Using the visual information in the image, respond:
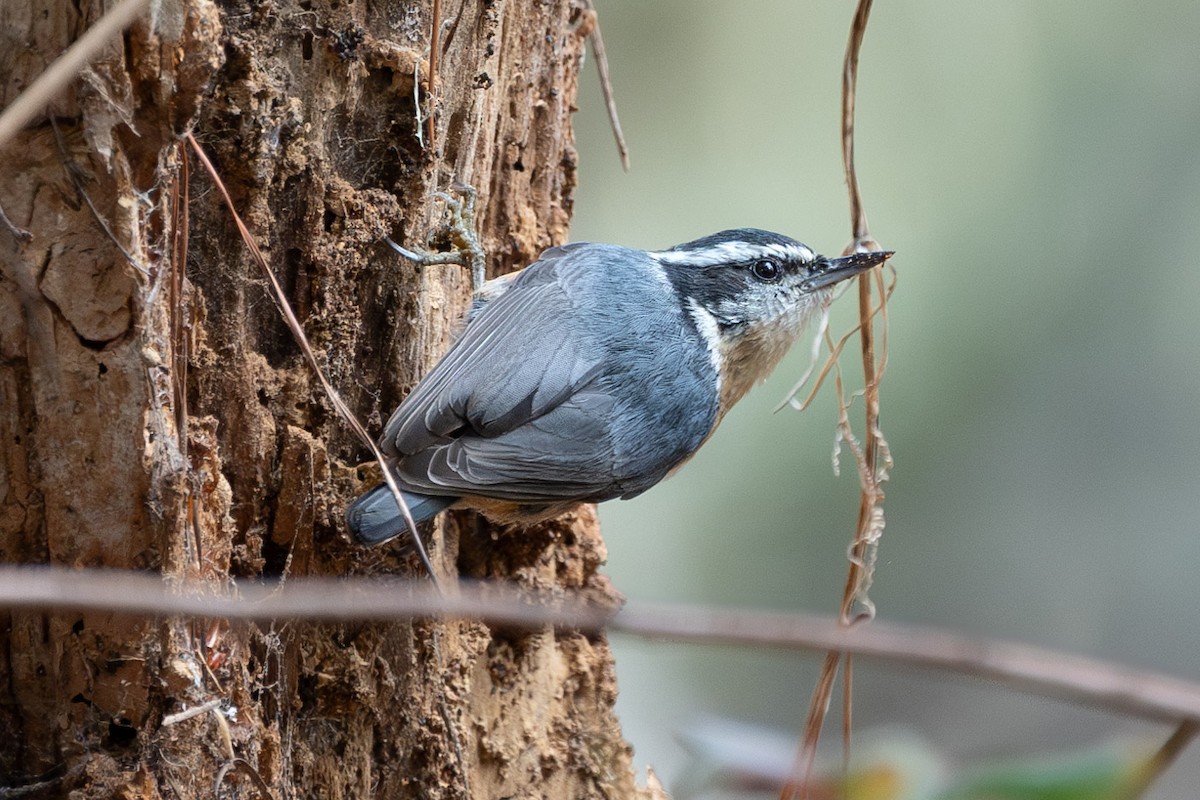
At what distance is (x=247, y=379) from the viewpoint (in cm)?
220

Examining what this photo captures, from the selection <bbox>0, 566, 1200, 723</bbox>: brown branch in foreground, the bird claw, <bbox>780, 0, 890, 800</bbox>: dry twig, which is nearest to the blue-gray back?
the bird claw

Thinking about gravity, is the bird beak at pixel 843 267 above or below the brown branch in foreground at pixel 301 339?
above

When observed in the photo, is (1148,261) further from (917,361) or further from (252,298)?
(252,298)

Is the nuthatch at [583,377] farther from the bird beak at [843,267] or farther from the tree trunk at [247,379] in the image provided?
the tree trunk at [247,379]

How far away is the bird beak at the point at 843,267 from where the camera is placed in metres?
2.75

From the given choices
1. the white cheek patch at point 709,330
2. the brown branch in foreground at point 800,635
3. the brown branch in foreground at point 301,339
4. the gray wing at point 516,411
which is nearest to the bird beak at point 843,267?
the white cheek patch at point 709,330

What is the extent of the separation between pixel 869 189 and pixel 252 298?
13.1ft

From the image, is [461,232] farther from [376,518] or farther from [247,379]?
[376,518]

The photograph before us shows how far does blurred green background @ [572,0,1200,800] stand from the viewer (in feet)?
18.3

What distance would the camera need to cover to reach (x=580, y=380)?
8.46 ft

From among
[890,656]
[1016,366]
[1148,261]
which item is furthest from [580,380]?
[1148,261]

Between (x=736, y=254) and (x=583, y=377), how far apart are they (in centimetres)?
68

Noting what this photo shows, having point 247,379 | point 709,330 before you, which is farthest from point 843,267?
point 247,379

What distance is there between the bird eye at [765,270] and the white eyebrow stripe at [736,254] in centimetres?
2
